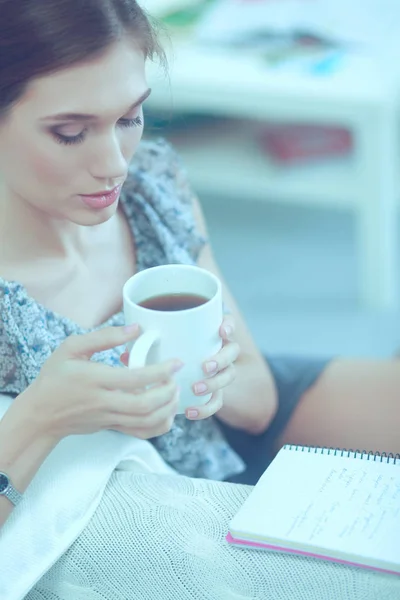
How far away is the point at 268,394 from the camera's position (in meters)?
1.14

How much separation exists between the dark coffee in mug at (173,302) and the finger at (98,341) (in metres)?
0.06

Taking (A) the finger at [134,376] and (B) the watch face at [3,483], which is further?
(B) the watch face at [3,483]

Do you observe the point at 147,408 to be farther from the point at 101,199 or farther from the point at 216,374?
the point at 101,199

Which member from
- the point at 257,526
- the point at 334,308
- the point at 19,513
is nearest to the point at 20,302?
the point at 19,513

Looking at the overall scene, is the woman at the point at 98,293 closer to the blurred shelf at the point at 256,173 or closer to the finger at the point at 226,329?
the finger at the point at 226,329

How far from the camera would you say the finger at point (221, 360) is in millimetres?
781

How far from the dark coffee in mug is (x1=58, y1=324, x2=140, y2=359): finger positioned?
0.20 ft

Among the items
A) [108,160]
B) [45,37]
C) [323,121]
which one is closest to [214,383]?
[108,160]

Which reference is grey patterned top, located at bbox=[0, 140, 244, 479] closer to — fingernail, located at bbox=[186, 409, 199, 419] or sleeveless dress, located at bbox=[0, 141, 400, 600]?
sleeveless dress, located at bbox=[0, 141, 400, 600]

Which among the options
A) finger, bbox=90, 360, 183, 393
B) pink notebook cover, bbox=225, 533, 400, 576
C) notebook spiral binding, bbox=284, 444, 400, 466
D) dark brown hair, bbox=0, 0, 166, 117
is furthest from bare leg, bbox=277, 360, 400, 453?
dark brown hair, bbox=0, 0, 166, 117

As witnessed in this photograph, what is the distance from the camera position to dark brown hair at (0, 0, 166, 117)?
77 centimetres

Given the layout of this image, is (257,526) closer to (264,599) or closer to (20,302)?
(264,599)

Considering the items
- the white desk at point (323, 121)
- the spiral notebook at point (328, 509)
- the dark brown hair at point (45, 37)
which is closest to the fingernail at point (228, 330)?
the spiral notebook at point (328, 509)

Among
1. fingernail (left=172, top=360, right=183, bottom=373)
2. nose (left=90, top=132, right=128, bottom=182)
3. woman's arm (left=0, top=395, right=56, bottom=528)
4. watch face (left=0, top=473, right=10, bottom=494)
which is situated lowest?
watch face (left=0, top=473, right=10, bottom=494)
